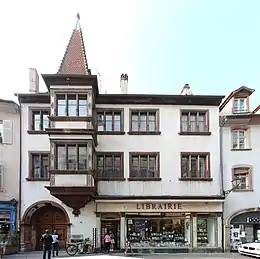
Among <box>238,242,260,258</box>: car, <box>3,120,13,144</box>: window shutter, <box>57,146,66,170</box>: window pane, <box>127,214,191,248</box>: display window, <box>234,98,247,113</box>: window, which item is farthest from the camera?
<box>234,98,247,113</box>: window

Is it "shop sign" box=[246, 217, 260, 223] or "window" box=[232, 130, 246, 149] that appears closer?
"shop sign" box=[246, 217, 260, 223]

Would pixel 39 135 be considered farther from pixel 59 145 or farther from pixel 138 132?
pixel 138 132

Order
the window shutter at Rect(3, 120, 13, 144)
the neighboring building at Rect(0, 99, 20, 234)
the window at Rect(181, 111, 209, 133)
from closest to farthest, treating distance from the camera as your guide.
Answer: the neighboring building at Rect(0, 99, 20, 234), the window shutter at Rect(3, 120, 13, 144), the window at Rect(181, 111, 209, 133)

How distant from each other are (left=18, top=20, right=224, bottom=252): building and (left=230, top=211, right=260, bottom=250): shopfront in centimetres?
112

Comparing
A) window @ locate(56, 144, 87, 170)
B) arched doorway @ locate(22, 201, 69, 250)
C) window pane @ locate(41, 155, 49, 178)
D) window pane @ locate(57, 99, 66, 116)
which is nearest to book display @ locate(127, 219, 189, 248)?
arched doorway @ locate(22, 201, 69, 250)

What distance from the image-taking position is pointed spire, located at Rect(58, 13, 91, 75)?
3386 centimetres

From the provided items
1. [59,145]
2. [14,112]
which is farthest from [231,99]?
[14,112]

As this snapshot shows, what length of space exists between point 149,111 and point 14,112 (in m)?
9.36

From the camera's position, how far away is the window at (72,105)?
32.5 metres

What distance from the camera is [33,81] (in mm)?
36219

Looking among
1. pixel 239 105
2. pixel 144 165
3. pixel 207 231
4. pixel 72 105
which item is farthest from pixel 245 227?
pixel 72 105

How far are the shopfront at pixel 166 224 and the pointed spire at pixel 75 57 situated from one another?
911 centimetres

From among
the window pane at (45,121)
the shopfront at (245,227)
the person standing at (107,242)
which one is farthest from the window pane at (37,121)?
the shopfront at (245,227)

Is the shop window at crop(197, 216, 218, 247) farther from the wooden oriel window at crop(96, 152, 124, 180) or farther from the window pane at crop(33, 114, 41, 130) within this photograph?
the window pane at crop(33, 114, 41, 130)
